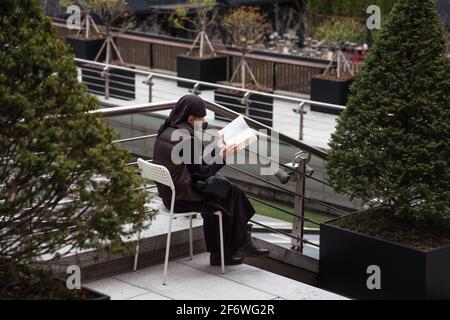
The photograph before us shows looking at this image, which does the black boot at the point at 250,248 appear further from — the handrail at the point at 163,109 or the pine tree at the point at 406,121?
the handrail at the point at 163,109

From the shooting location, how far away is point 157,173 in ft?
24.0

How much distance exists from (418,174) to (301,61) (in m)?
12.9

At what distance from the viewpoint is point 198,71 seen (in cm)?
2108

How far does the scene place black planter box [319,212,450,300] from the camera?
742cm

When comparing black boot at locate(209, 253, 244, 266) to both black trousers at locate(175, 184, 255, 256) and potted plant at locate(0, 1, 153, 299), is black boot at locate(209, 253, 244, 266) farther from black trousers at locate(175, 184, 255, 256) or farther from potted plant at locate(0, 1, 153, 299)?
potted plant at locate(0, 1, 153, 299)

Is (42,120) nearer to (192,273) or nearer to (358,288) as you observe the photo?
(192,273)

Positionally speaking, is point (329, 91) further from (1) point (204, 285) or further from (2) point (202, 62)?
(1) point (204, 285)

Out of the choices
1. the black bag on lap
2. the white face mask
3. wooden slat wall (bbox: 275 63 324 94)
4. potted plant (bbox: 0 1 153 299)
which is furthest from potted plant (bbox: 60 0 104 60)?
potted plant (bbox: 0 1 153 299)

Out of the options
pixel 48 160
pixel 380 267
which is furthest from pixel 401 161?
pixel 48 160

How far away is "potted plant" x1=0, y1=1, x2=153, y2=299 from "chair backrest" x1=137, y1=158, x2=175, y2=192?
1176 millimetres

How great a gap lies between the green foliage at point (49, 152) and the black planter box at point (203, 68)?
1499cm

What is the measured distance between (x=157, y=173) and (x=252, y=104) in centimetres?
1011

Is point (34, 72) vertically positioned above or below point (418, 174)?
above
